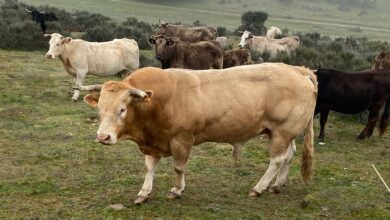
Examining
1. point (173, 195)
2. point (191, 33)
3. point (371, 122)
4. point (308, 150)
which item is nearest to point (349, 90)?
point (371, 122)

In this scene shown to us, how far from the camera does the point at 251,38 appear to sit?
19609mm

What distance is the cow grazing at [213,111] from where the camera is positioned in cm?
527

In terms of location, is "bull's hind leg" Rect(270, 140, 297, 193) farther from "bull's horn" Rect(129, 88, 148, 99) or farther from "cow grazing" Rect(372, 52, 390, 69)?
"cow grazing" Rect(372, 52, 390, 69)

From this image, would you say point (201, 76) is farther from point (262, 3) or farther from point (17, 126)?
point (262, 3)

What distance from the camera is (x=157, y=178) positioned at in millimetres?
6535

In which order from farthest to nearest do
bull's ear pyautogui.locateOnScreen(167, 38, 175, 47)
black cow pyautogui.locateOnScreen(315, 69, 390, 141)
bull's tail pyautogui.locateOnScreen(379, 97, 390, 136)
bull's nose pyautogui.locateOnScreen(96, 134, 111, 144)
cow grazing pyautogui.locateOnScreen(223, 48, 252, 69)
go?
cow grazing pyautogui.locateOnScreen(223, 48, 252, 69)
bull's ear pyautogui.locateOnScreen(167, 38, 175, 47)
bull's tail pyautogui.locateOnScreen(379, 97, 390, 136)
black cow pyautogui.locateOnScreen(315, 69, 390, 141)
bull's nose pyautogui.locateOnScreen(96, 134, 111, 144)

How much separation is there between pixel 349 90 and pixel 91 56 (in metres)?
6.16

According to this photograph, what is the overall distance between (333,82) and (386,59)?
10.3 ft

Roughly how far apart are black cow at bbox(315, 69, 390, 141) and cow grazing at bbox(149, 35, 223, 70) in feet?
15.6

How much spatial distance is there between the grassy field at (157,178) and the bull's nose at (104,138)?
0.96 metres

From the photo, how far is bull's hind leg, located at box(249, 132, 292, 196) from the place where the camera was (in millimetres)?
5922

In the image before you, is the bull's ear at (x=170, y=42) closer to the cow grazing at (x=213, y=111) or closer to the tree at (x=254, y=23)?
the cow grazing at (x=213, y=111)

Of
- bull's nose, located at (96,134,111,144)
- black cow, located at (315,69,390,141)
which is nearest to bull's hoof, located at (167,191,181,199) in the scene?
bull's nose, located at (96,134,111,144)

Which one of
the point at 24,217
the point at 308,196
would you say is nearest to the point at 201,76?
the point at 308,196
